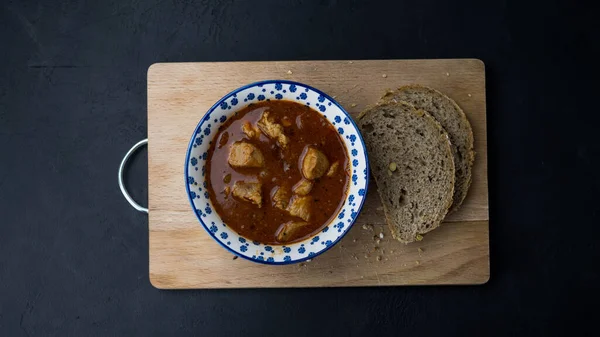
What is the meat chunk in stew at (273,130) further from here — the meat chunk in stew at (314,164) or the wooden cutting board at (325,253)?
the wooden cutting board at (325,253)

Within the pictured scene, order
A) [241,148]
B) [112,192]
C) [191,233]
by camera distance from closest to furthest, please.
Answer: [241,148]
[191,233]
[112,192]

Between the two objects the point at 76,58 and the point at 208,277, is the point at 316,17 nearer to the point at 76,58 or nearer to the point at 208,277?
the point at 76,58

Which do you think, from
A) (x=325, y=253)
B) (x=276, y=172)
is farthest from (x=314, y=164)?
(x=325, y=253)

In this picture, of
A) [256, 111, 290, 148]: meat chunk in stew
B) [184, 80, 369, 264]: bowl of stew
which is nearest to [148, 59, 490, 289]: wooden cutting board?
[184, 80, 369, 264]: bowl of stew

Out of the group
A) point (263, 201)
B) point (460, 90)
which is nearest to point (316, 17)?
point (460, 90)

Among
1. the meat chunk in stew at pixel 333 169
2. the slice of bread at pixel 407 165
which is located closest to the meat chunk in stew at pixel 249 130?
the meat chunk in stew at pixel 333 169
